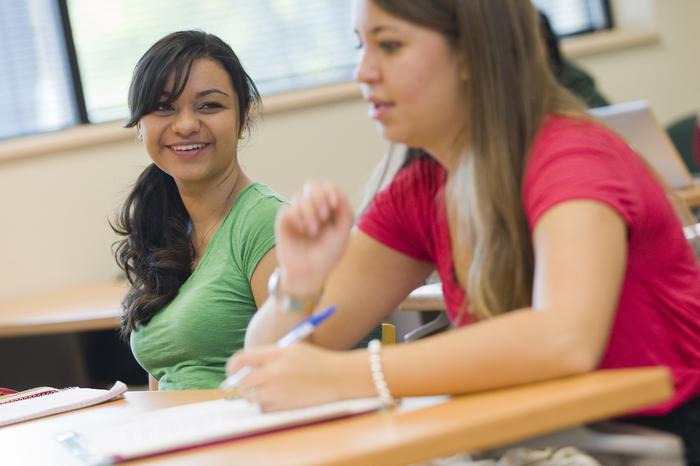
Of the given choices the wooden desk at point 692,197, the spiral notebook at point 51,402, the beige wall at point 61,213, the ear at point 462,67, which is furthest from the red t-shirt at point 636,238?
the beige wall at point 61,213

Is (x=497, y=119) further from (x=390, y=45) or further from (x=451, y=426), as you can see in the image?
(x=451, y=426)

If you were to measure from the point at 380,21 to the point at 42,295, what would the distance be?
12.1 feet

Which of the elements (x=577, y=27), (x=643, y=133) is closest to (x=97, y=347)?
(x=643, y=133)

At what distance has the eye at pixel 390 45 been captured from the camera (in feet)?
4.75

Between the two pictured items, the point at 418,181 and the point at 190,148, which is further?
the point at 190,148

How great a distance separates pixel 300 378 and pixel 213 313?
100 centimetres

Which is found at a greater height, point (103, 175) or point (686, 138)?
point (103, 175)

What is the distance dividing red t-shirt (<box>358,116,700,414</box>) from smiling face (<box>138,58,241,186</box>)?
111 centimetres

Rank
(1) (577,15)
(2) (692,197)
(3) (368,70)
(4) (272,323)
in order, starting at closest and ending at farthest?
(3) (368,70)
(4) (272,323)
(2) (692,197)
(1) (577,15)

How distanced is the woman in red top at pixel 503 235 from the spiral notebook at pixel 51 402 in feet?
1.56

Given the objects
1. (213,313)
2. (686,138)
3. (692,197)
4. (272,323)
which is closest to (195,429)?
(272,323)

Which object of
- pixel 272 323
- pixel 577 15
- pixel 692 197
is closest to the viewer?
pixel 272 323

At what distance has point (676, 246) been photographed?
1.45m

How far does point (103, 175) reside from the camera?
4.95 meters
